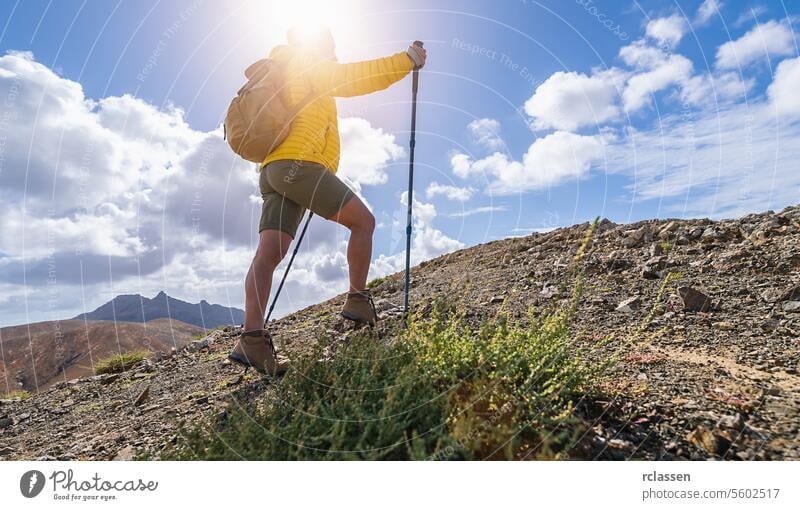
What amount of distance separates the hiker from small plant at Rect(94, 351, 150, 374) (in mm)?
4074

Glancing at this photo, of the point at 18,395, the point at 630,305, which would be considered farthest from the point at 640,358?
the point at 18,395

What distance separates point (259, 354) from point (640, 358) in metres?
2.80

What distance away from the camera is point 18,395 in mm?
6188

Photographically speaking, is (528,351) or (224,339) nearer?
(528,351)

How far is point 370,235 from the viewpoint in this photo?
3.78 metres

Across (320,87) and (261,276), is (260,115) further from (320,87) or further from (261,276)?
(261,276)

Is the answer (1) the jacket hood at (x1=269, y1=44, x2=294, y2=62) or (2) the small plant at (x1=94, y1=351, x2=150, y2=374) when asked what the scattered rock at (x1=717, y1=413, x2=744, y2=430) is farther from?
(2) the small plant at (x1=94, y1=351, x2=150, y2=374)

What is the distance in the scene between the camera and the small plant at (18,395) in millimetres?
5988

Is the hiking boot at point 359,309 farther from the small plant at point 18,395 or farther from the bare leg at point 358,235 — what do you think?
the small plant at point 18,395
